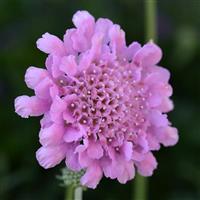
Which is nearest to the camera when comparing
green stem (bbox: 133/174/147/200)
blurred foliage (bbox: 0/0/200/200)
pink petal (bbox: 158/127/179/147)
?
pink petal (bbox: 158/127/179/147)

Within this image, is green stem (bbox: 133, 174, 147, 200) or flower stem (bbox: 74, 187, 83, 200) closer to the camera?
flower stem (bbox: 74, 187, 83, 200)

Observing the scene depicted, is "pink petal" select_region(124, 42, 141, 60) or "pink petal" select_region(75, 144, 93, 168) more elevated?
"pink petal" select_region(124, 42, 141, 60)

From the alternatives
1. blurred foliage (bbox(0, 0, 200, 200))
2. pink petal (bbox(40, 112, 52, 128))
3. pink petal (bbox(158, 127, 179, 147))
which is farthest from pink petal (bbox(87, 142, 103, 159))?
blurred foliage (bbox(0, 0, 200, 200))

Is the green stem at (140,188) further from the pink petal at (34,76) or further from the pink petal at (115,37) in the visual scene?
the pink petal at (34,76)

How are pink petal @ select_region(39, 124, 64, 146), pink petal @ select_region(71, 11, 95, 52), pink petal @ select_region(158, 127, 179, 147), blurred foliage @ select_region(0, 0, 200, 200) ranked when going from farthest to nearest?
blurred foliage @ select_region(0, 0, 200, 200), pink petal @ select_region(158, 127, 179, 147), pink petal @ select_region(71, 11, 95, 52), pink petal @ select_region(39, 124, 64, 146)

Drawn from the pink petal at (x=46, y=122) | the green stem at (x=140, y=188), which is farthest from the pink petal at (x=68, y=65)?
the green stem at (x=140, y=188)

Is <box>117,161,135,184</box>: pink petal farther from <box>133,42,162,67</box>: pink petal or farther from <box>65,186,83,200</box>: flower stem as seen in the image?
<box>133,42,162,67</box>: pink petal

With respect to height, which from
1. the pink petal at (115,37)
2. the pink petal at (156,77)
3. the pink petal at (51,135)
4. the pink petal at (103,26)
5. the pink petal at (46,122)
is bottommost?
the pink petal at (51,135)
